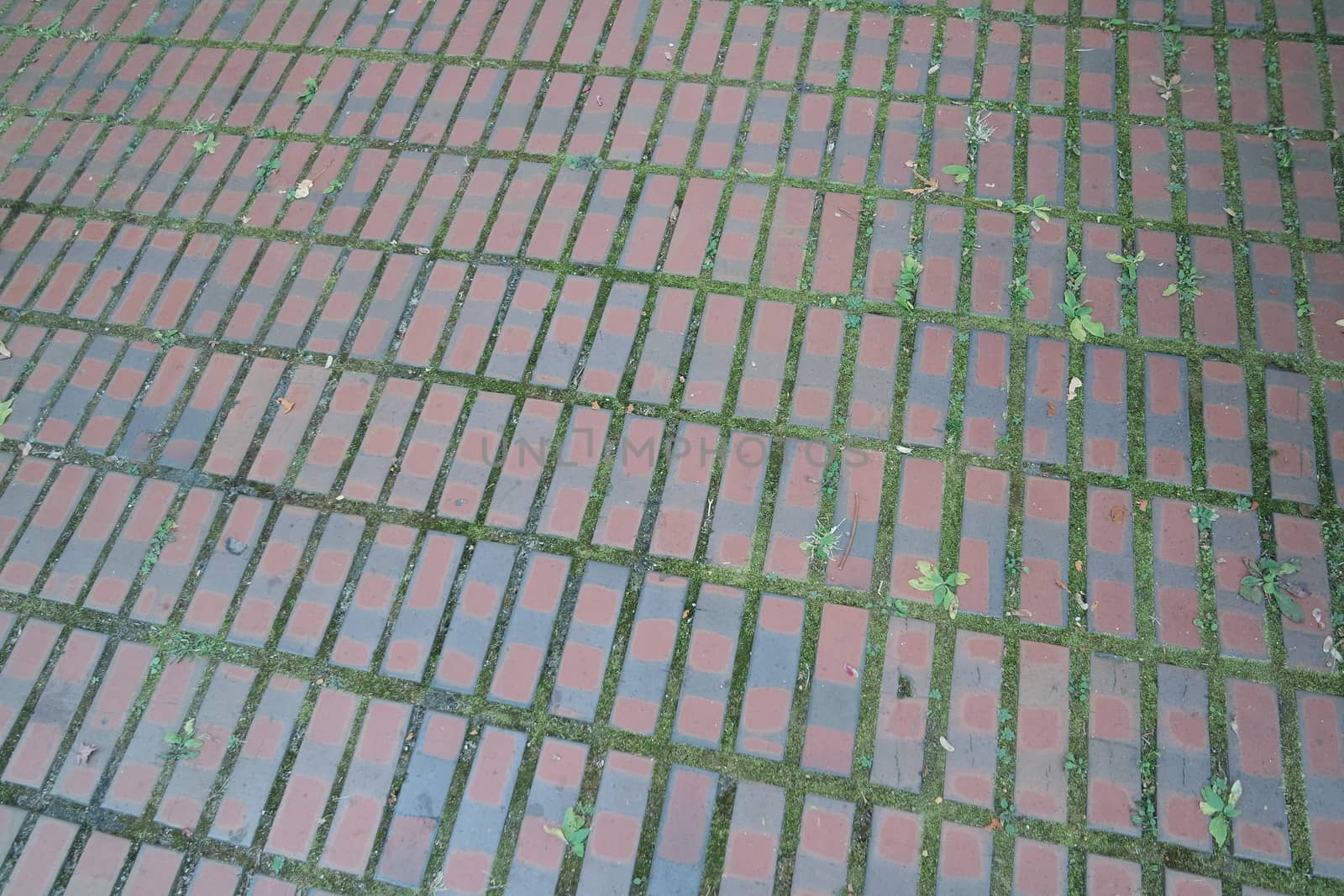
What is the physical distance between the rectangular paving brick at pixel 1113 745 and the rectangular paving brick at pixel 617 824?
3.99ft

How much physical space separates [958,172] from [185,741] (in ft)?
10.6

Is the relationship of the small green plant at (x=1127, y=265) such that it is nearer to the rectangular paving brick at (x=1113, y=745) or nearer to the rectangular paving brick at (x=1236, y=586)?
the rectangular paving brick at (x=1236, y=586)

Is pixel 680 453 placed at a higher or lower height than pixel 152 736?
higher

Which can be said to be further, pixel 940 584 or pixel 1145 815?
pixel 940 584

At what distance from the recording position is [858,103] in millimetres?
3436

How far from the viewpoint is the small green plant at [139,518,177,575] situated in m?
2.77

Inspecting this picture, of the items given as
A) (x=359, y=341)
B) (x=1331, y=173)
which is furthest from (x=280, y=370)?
(x=1331, y=173)

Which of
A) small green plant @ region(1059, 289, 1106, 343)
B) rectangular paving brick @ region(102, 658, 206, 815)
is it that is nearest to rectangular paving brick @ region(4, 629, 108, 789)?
rectangular paving brick @ region(102, 658, 206, 815)

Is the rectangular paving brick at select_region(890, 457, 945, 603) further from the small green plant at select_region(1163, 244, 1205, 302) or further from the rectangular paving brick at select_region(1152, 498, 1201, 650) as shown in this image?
the small green plant at select_region(1163, 244, 1205, 302)

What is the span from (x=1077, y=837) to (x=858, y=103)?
2.70 metres

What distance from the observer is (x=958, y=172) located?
325 centimetres

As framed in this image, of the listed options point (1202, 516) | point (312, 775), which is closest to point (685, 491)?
point (312, 775)

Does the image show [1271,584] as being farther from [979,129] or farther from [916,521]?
[979,129]

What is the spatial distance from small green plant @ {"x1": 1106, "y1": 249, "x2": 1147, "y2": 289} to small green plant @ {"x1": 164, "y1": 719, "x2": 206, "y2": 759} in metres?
3.33
